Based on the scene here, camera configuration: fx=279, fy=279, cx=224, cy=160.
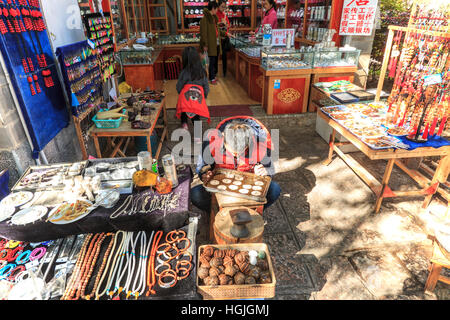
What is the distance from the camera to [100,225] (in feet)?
7.78

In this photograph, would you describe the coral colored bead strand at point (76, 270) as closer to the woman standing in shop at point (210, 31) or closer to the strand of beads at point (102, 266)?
the strand of beads at point (102, 266)

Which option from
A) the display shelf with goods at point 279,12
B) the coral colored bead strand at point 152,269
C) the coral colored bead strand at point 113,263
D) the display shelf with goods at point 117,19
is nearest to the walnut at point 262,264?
the coral colored bead strand at point 152,269

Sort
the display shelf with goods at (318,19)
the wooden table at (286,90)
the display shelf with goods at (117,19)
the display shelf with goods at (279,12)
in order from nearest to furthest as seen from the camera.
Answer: the display shelf with goods at (117,19), the wooden table at (286,90), the display shelf with goods at (318,19), the display shelf with goods at (279,12)

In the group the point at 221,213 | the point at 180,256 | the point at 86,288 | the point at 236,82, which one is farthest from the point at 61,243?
the point at 236,82

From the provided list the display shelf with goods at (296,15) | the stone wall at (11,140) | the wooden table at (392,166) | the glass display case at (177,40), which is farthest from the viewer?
the glass display case at (177,40)

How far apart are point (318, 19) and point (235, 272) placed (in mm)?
7741

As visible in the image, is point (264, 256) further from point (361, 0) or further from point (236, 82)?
point (236, 82)

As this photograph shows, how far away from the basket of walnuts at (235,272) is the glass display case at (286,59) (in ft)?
15.7

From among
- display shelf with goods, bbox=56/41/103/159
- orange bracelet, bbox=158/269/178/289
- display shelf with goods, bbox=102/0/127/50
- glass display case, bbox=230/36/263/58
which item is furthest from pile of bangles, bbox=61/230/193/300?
glass display case, bbox=230/36/263/58

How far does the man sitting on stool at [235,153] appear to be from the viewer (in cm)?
310

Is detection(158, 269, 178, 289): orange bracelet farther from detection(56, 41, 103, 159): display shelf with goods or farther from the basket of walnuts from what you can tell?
detection(56, 41, 103, 159): display shelf with goods

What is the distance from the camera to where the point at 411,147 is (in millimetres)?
3248

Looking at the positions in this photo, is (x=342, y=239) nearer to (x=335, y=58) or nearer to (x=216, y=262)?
(x=216, y=262)

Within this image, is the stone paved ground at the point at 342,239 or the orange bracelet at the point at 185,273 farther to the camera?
the stone paved ground at the point at 342,239
